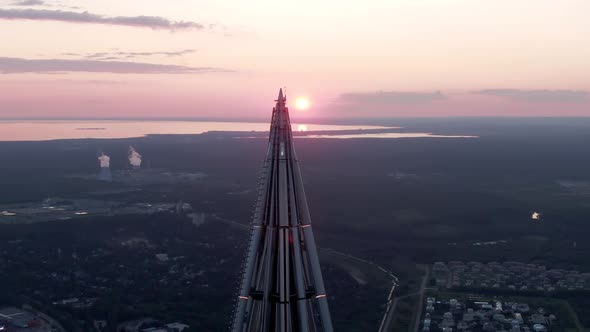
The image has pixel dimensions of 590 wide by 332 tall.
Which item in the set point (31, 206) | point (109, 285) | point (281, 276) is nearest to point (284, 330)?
point (281, 276)

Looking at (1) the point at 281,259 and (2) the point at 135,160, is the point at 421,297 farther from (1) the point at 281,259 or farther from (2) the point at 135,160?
(2) the point at 135,160

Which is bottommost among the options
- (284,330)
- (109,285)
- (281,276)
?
(109,285)

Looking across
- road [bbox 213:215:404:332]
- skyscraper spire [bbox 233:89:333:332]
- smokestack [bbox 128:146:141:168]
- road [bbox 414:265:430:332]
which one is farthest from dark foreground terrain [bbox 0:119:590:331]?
skyscraper spire [bbox 233:89:333:332]

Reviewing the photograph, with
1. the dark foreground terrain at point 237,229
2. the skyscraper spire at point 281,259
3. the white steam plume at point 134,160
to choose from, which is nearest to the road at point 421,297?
the dark foreground terrain at point 237,229

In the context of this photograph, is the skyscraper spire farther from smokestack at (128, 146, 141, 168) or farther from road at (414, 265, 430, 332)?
smokestack at (128, 146, 141, 168)

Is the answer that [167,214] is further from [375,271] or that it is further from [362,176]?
[362,176]

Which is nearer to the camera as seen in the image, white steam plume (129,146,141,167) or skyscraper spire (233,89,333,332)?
skyscraper spire (233,89,333,332)

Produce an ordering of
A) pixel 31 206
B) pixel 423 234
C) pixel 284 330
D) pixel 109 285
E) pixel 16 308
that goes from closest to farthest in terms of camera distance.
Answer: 1. pixel 284 330
2. pixel 16 308
3. pixel 109 285
4. pixel 423 234
5. pixel 31 206

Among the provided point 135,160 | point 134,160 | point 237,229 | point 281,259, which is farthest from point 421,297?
point 135,160
